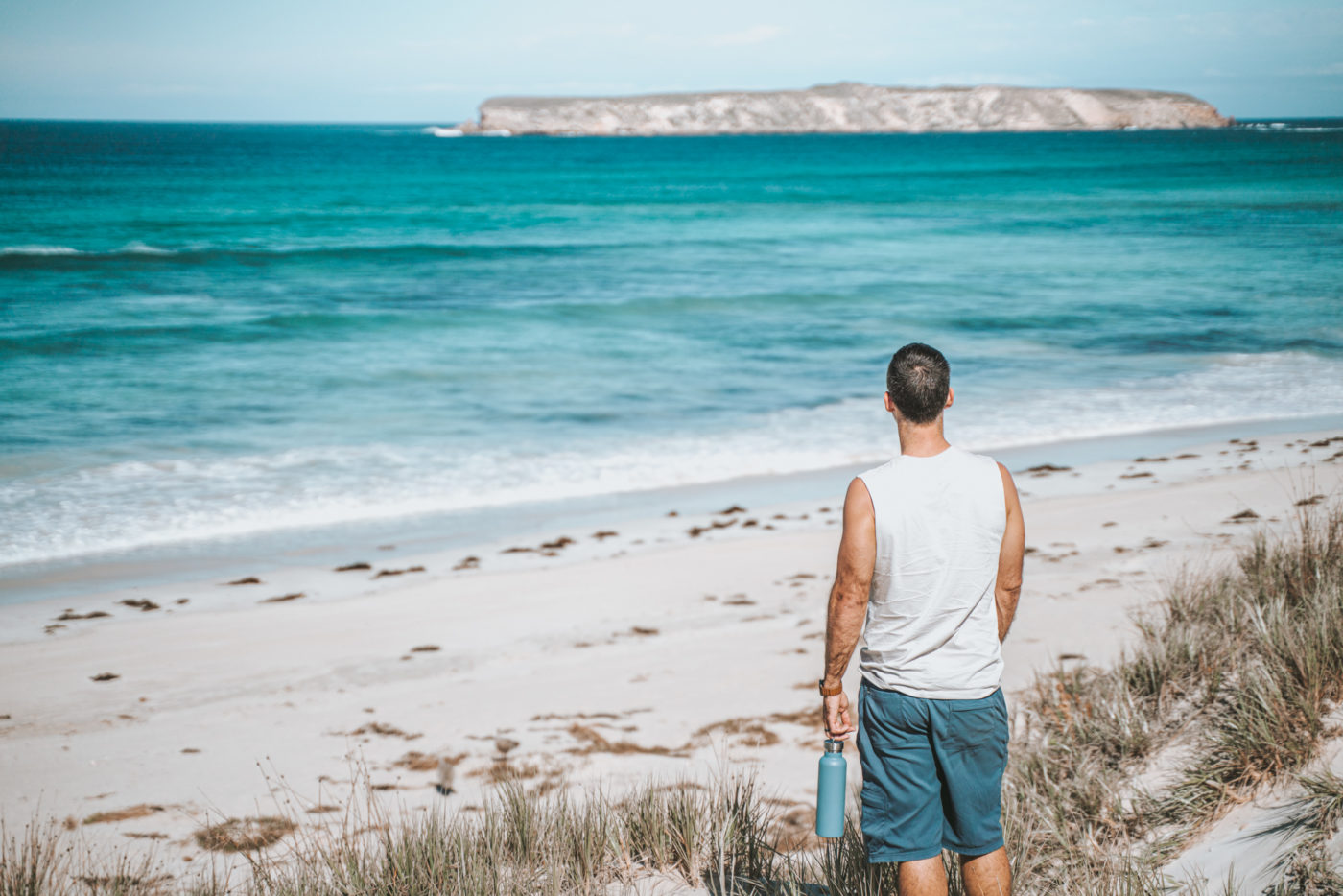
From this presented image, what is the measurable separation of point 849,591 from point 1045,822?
159 centimetres

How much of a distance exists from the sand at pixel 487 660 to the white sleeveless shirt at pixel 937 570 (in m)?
1.62

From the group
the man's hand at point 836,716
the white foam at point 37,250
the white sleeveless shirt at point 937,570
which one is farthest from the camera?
the white foam at point 37,250

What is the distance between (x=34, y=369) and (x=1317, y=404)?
20.5 metres

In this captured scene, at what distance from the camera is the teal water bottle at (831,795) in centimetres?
275

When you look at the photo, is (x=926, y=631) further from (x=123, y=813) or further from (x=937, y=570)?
(x=123, y=813)

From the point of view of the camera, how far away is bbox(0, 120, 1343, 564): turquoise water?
437 inches

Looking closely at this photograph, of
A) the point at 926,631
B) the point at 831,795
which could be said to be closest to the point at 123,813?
the point at 831,795

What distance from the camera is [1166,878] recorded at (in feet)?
10.1

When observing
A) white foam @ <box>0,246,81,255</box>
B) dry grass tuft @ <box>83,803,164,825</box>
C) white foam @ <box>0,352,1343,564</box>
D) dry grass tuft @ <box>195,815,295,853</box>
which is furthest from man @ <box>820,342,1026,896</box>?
white foam @ <box>0,246,81,255</box>

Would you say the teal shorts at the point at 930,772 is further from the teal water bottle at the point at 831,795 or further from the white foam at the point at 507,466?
the white foam at the point at 507,466

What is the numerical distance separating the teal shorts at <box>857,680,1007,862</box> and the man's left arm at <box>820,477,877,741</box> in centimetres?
12

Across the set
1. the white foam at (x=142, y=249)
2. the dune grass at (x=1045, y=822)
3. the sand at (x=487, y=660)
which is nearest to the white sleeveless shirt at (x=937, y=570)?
the dune grass at (x=1045, y=822)

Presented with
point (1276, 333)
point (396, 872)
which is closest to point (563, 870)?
point (396, 872)

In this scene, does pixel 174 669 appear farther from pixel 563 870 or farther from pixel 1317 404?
pixel 1317 404
